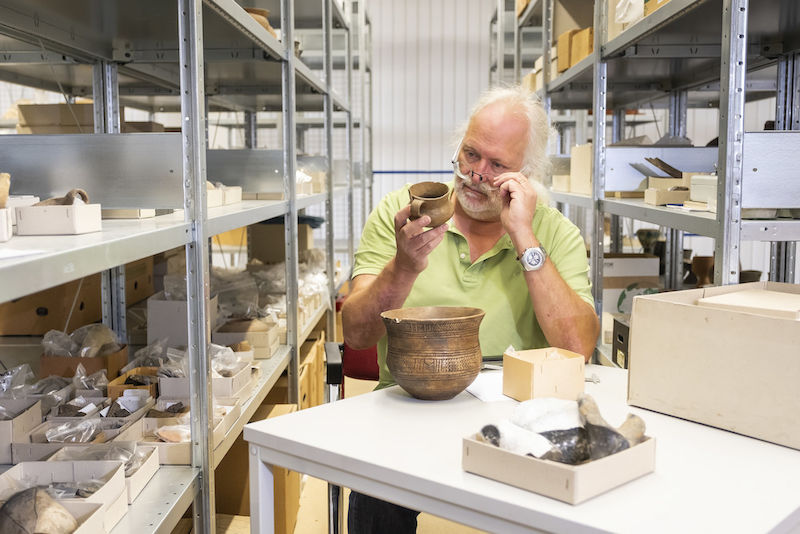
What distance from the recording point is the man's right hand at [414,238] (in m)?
1.61

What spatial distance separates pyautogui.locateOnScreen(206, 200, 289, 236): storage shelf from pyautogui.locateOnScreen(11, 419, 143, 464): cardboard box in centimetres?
52

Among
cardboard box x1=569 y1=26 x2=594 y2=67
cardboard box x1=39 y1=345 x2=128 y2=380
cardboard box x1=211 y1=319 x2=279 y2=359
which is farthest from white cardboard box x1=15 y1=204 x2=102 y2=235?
cardboard box x1=569 y1=26 x2=594 y2=67

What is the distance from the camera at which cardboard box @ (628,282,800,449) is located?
48.4 inches

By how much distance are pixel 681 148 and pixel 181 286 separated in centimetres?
204

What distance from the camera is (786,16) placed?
2.34 m

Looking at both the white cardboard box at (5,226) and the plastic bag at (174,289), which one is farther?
the plastic bag at (174,289)

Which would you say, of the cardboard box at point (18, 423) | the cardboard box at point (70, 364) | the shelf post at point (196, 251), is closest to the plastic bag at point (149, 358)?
the cardboard box at point (70, 364)

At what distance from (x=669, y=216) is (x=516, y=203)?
0.56 m

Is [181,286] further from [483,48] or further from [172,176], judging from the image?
[483,48]

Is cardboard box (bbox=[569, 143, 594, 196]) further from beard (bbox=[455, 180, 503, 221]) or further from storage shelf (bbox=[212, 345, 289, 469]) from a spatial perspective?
storage shelf (bbox=[212, 345, 289, 469])

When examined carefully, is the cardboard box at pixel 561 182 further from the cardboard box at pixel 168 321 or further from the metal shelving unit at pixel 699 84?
the cardboard box at pixel 168 321

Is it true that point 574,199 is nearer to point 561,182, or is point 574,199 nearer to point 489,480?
point 561,182

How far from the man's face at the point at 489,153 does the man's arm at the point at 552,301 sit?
5.9 inches

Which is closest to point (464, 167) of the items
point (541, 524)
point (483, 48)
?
point (541, 524)
